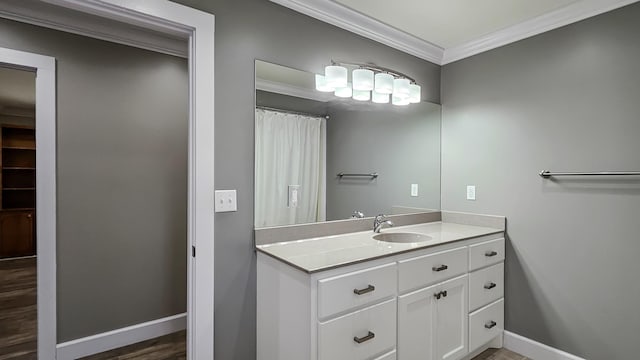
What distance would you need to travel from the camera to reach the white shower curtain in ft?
5.84

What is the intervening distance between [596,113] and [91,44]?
11.3ft

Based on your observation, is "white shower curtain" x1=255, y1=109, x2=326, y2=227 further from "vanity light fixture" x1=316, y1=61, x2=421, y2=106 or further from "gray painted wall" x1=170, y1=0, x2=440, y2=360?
"vanity light fixture" x1=316, y1=61, x2=421, y2=106

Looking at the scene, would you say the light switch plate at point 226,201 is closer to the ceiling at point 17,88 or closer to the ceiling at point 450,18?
the ceiling at point 450,18

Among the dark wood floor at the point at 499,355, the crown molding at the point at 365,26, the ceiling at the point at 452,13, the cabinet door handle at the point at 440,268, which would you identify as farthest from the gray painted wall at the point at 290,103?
the dark wood floor at the point at 499,355

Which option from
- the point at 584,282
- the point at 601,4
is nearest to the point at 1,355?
the point at 584,282

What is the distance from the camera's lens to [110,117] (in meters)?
2.26

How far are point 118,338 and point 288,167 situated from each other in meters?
1.87

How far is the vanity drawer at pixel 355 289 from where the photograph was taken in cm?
132

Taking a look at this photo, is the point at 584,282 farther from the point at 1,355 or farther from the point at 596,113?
the point at 1,355

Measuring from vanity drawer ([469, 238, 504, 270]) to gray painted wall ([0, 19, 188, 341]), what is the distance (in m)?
2.26

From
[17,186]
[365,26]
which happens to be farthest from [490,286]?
[17,186]

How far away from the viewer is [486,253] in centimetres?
214

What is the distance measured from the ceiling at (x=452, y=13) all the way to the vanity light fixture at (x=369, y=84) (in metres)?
0.34

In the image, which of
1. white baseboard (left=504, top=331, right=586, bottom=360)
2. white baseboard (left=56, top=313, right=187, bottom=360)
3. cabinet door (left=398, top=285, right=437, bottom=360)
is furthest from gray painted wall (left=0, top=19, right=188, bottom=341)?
white baseboard (left=504, top=331, right=586, bottom=360)
